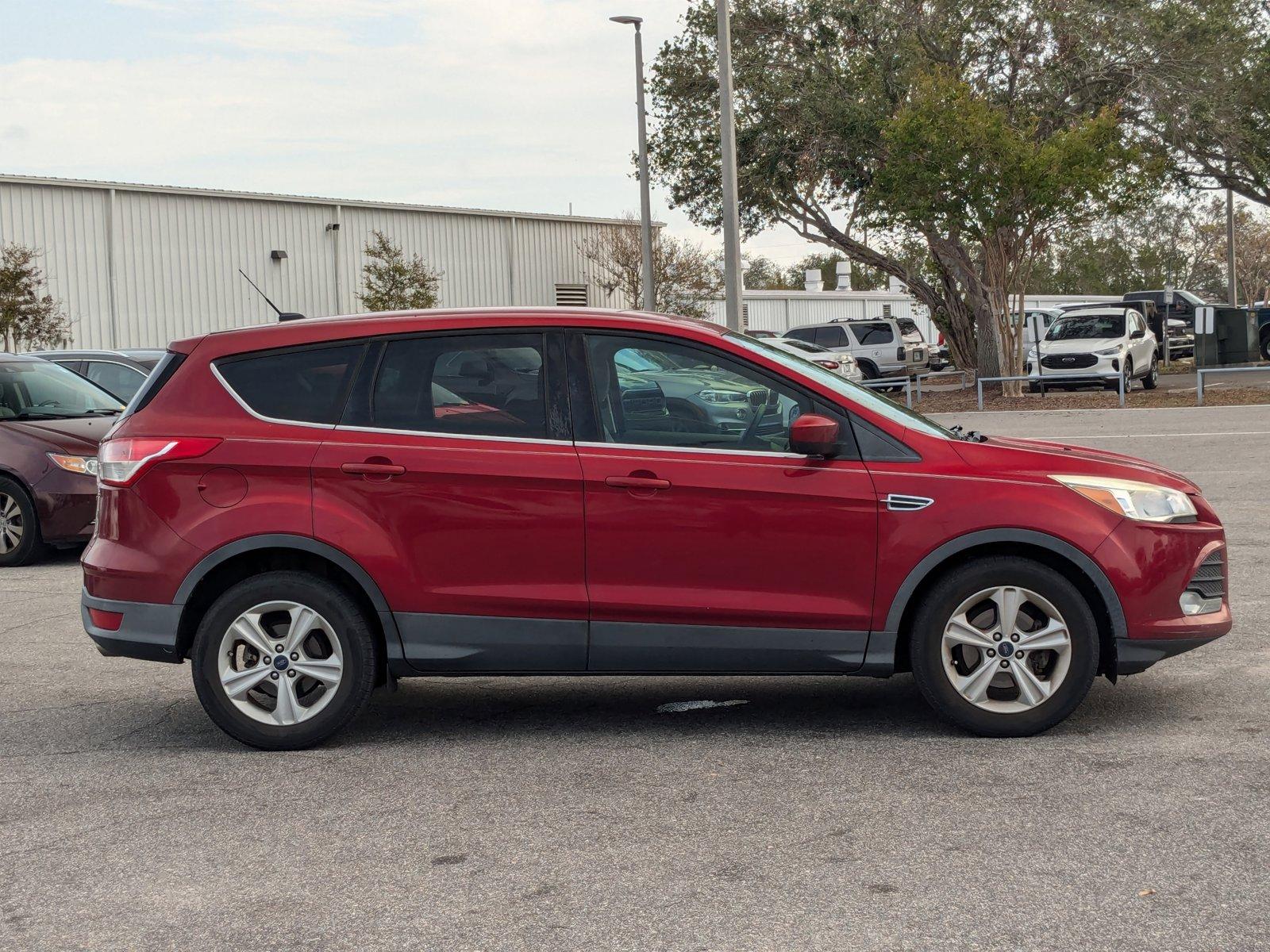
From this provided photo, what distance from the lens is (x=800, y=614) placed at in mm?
5758

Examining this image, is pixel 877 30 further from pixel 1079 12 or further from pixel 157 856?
pixel 157 856

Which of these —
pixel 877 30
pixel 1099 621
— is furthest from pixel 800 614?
pixel 877 30

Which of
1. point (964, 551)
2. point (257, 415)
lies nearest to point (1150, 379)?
point (964, 551)

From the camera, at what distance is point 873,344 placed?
135 ft

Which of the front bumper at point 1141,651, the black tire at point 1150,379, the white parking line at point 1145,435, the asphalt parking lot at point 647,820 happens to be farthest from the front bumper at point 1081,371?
the front bumper at point 1141,651

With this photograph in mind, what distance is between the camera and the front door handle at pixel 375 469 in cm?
583

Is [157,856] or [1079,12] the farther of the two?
[1079,12]

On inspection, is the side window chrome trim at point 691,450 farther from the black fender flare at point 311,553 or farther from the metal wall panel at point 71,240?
the metal wall panel at point 71,240

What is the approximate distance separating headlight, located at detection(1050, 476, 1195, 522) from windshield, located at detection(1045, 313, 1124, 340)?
27337 mm

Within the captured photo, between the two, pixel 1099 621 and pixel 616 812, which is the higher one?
pixel 1099 621

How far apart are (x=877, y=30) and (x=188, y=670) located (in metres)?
30.1

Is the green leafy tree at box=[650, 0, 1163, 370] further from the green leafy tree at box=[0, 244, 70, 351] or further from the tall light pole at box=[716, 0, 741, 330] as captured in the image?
the green leafy tree at box=[0, 244, 70, 351]

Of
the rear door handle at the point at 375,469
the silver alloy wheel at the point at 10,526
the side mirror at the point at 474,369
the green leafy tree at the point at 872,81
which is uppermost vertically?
the green leafy tree at the point at 872,81

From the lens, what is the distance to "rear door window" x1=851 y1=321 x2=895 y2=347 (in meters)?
41.2
